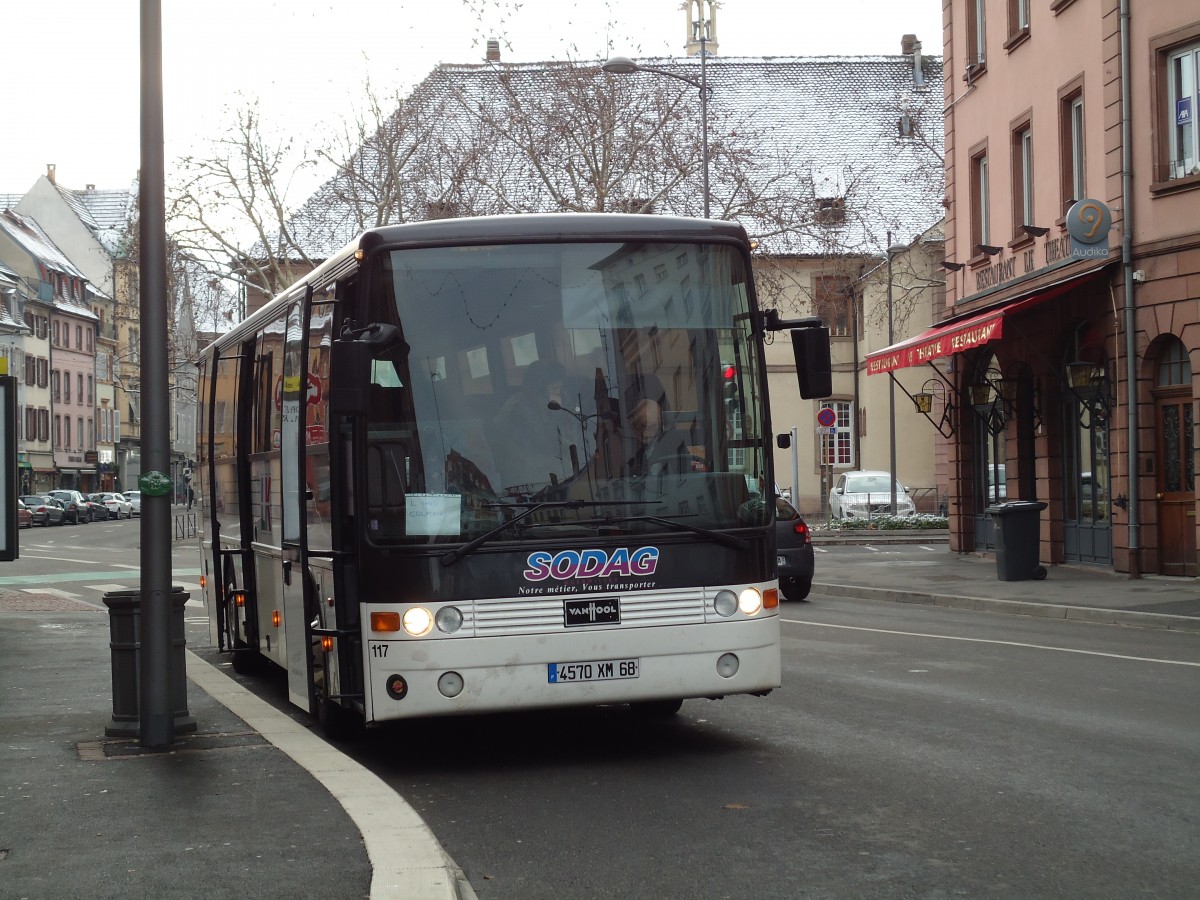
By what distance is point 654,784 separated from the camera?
27.8ft

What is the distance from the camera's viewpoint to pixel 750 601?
9234 mm

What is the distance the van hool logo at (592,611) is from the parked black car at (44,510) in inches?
2749

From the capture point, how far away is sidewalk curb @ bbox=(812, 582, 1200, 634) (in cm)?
1837

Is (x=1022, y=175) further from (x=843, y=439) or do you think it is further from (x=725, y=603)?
(x=843, y=439)

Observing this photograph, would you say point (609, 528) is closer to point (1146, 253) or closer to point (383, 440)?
point (383, 440)

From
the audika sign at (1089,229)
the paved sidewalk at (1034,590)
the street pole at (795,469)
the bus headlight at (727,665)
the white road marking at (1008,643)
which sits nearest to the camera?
the bus headlight at (727,665)

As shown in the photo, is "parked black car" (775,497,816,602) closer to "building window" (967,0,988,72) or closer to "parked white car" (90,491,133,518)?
"building window" (967,0,988,72)

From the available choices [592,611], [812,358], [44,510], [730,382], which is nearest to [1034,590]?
[812,358]

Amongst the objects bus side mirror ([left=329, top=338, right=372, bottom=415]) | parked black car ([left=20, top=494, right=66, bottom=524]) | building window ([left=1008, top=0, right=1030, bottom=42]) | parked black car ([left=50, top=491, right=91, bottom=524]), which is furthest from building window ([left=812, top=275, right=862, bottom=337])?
bus side mirror ([left=329, top=338, right=372, bottom=415])

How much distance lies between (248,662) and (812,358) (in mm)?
7393

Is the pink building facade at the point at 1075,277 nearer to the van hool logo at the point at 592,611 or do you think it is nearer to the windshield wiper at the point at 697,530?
the windshield wiper at the point at 697,530

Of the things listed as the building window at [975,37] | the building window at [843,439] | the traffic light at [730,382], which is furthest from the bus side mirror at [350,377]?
the building window at [843,439]

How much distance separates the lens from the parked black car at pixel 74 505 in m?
78.8

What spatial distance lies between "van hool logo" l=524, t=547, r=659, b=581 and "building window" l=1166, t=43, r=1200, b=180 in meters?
16.8
